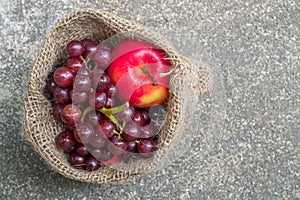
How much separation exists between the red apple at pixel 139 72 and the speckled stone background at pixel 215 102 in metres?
0.19

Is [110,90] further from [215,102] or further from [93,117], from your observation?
[215,102]

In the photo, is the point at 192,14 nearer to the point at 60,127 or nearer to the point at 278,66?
the point at 278,66

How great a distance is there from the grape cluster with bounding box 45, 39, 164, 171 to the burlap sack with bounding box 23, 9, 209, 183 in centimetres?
2

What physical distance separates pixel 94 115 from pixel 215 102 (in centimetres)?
35

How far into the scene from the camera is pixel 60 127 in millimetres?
1060

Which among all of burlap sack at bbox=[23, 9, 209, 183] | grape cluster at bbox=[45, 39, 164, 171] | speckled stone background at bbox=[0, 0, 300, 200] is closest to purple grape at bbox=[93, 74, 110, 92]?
grape cluster at bbox=[45, 39, 164, 171]

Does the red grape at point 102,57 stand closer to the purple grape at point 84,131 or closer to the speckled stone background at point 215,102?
the purple grape at point 84,131

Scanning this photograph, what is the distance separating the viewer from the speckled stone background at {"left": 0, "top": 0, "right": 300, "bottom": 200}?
119cm

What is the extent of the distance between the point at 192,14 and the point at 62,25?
1.20ft

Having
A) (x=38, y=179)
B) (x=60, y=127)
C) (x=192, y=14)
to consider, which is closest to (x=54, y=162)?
(x=60, y=127)

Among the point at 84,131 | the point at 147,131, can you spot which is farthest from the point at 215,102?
the point at 84,131

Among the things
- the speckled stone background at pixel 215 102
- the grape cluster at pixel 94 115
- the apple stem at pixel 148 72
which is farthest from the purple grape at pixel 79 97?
the speckled stone background at pixel 215 102

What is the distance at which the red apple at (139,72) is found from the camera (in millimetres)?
990

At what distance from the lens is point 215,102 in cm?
124
